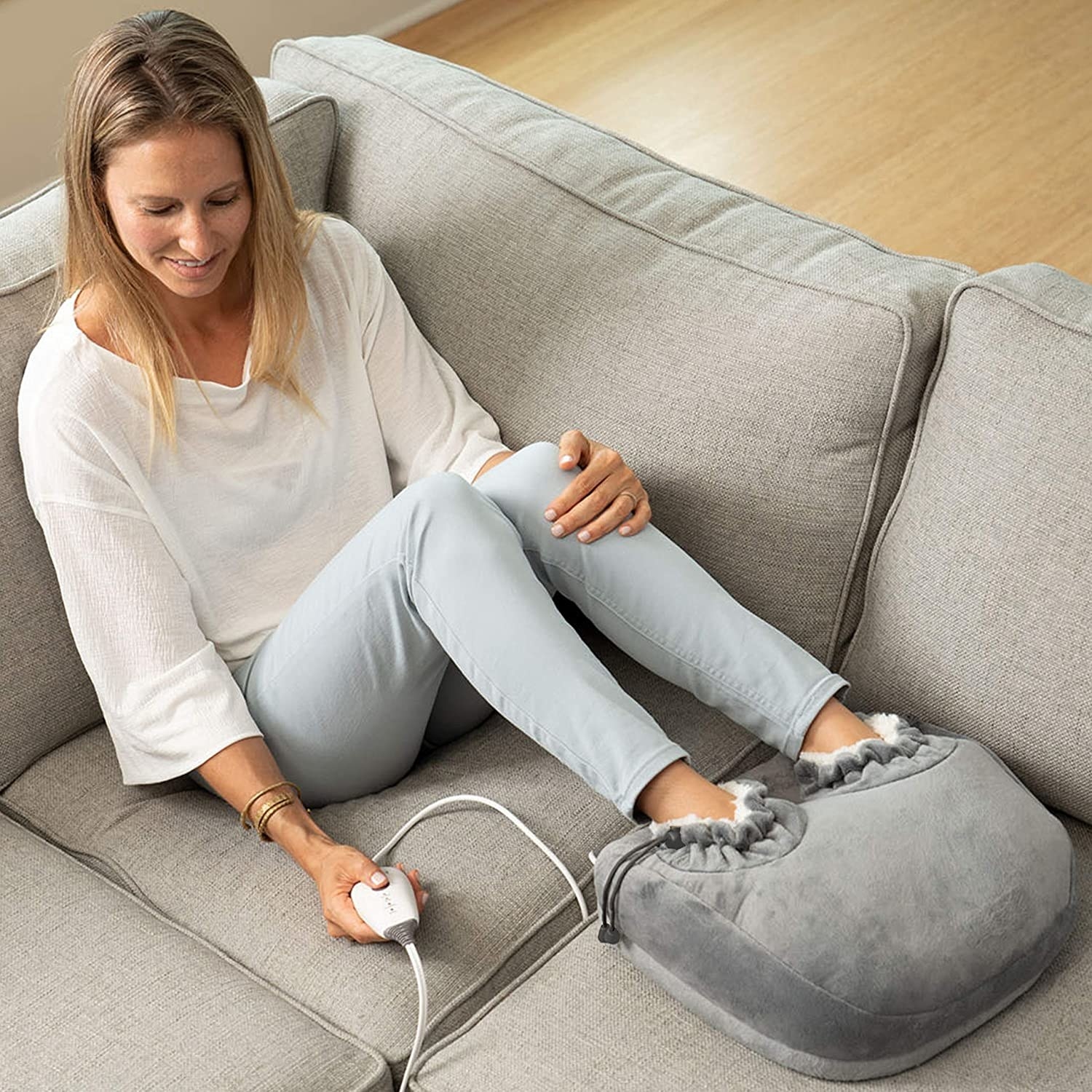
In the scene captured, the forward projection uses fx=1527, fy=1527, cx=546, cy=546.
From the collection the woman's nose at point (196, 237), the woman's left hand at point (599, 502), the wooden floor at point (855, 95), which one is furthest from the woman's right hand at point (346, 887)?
the wooden floor at point (855, 95)

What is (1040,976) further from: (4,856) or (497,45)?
(497,45)

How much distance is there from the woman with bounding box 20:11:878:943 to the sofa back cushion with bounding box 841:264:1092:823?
0.12 m

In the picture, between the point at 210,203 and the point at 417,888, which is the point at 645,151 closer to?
the point at 210,203

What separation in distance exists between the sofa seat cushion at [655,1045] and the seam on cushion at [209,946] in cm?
6

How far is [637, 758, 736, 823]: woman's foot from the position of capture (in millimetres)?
1355

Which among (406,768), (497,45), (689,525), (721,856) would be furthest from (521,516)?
(497,45)

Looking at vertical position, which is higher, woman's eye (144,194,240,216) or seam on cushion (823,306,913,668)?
woman's eye (144,194,240,216)

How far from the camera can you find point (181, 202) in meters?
1.46

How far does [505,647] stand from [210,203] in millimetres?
523

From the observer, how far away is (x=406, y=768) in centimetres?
161

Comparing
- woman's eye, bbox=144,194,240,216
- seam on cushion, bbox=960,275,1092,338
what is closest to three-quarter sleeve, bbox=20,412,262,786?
woman's eye, bbox=144,194,240,216

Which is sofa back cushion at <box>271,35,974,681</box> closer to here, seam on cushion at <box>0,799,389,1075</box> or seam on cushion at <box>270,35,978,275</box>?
seam on cushion at <box>270,35,978,275</box>

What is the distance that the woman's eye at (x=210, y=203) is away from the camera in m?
1.46

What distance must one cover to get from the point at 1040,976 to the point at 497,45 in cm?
310
